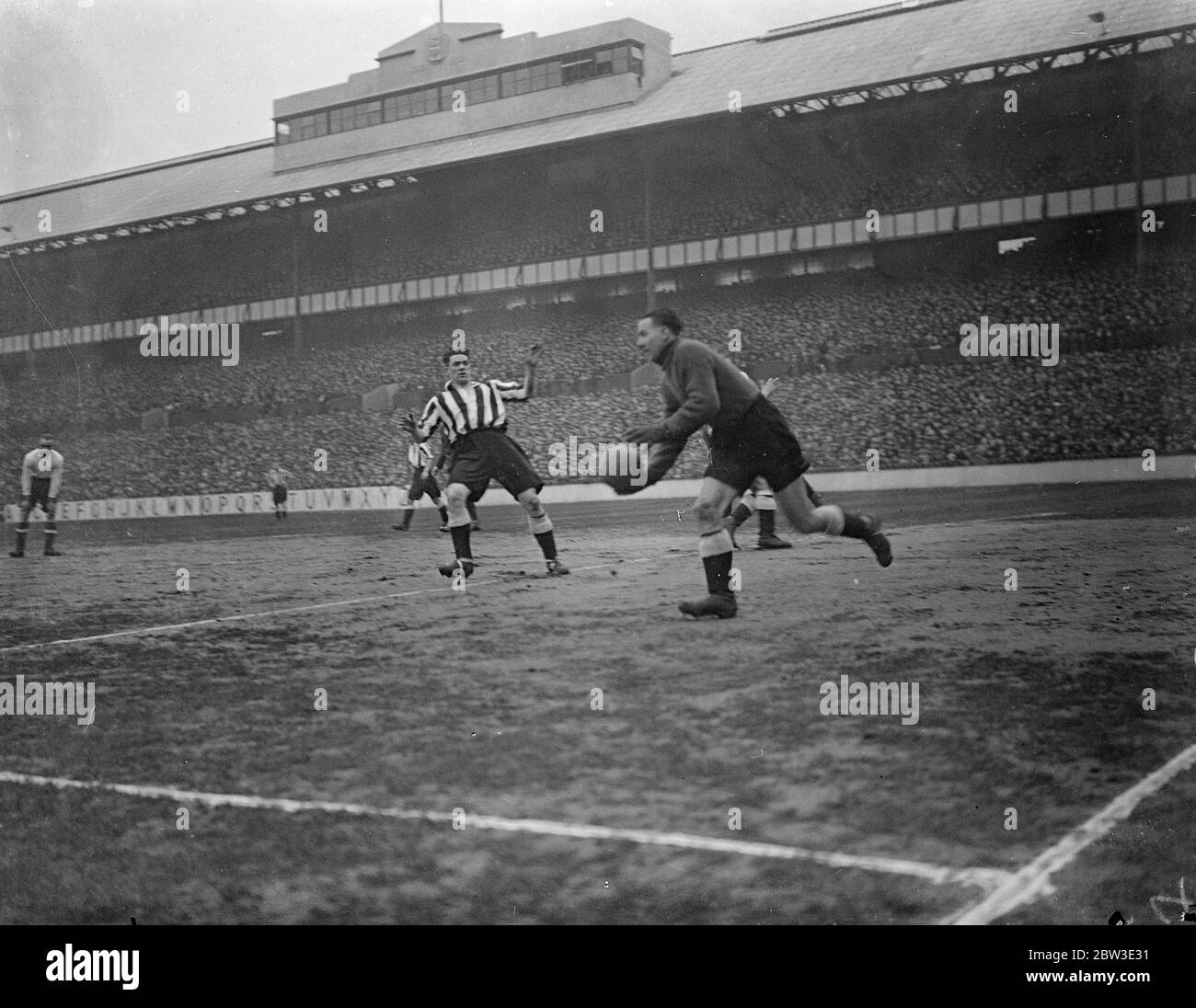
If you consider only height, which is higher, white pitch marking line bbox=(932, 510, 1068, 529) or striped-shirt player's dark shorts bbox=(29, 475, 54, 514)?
striped-shirt player's dark shorts bbox=(29, 475, 54, 514)

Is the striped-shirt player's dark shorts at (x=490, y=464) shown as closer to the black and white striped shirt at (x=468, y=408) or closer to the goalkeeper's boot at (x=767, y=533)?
the black and white striped shirt at (x=468, y=408)

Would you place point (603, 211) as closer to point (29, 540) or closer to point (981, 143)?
point (981, 143)

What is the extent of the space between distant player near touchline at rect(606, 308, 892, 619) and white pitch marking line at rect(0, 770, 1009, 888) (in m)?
3.04

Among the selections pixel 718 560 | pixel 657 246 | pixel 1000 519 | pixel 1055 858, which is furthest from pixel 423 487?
pixel 657 246

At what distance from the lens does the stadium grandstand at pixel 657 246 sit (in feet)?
83.3

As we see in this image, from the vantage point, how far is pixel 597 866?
3291 millimetres

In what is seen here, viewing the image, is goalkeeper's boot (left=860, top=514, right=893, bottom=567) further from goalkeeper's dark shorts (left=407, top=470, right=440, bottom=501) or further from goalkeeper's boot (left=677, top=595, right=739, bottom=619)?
goalkeeper's dark shorts (left=407, top=470, right=440, bottom=501)

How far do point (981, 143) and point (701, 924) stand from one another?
3307 centimetres

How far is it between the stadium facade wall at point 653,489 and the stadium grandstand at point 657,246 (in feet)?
1.13

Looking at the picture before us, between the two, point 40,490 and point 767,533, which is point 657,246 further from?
point 767,533

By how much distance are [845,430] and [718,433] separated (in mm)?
20717

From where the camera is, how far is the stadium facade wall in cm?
2267

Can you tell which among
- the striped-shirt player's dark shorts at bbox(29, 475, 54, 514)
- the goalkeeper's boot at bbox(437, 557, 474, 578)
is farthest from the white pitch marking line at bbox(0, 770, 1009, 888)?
the striped-shirt player's dark shorts at bbox(29, 475, 54, 514)

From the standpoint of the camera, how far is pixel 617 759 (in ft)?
14.2
